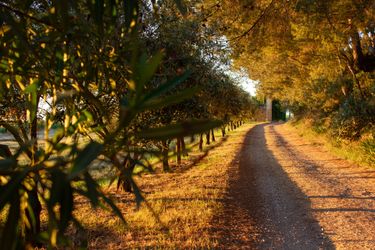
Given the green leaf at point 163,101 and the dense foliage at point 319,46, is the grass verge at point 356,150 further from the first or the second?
the green leaf at point 163,101

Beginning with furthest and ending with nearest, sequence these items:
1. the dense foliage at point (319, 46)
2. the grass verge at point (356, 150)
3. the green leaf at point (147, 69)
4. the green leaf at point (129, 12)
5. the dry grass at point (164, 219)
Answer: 1. the grass verge at point (356, 150)
2. the dense foliage at point (319, 46)
3. the dry grass at point (164, 219)
4. the green leaf at point (129, 12)
5. the green leaf at point (147, 69)

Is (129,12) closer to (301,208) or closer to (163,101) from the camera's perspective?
(163,101)

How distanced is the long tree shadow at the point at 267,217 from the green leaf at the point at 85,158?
16.7 feet

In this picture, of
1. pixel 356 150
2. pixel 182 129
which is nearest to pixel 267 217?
pixel 182 129

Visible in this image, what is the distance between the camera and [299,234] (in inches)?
244

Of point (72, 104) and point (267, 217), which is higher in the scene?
point (72, 104)

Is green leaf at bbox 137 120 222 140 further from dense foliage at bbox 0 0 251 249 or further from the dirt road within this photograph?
the dirt road

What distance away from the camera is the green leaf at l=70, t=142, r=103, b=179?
28.2 inches

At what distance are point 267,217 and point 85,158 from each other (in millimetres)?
6914

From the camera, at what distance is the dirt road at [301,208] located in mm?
5906

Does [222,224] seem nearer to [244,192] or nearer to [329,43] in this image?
[244,192]

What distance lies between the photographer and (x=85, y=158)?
747 mm

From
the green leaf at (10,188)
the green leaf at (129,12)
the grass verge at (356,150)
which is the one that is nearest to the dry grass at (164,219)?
the green leaf at (129,12)

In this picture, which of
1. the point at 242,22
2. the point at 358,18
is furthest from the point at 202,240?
the point at 358,18
